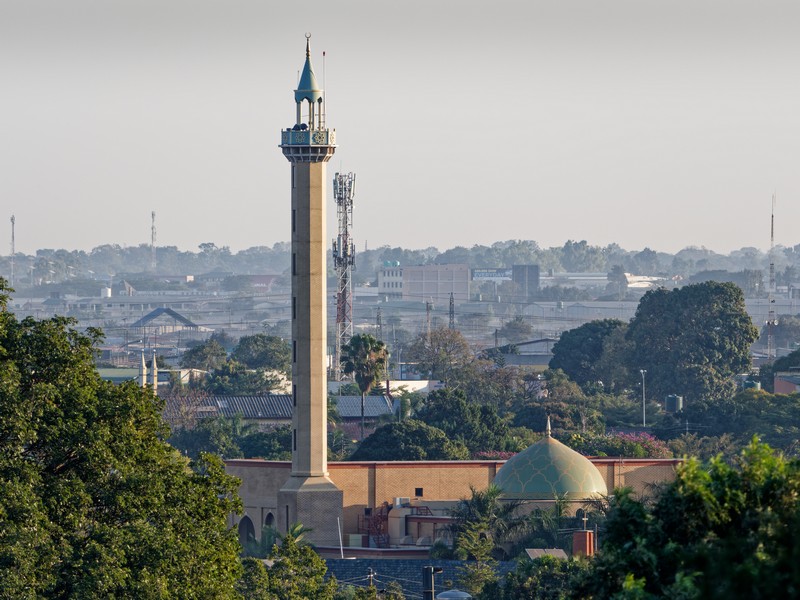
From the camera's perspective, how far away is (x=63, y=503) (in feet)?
113

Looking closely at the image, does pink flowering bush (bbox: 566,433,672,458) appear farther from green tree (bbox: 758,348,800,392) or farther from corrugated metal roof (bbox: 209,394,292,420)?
corrugated metal roof (bbox: 209,394,292,420)

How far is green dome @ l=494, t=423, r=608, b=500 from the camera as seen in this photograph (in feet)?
253

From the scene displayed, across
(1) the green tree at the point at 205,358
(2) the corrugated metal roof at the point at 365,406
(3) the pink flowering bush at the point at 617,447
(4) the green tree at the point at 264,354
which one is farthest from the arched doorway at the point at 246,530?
(1) the green tree at the point at 205,358

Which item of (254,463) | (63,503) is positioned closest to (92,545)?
(63,503)

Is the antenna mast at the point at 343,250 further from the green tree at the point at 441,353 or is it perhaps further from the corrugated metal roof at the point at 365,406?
the green tree at the point at 441,353

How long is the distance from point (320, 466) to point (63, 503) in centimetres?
4279

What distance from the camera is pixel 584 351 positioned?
152250mm

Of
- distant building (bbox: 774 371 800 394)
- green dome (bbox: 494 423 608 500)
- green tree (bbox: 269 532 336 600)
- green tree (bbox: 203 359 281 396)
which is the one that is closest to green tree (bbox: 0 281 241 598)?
green tree (bbox: 269 532 336 600)

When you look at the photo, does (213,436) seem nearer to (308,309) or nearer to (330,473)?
(330,473)

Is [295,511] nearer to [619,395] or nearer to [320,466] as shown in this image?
[320,466]

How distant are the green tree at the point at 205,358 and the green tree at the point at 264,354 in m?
2.69

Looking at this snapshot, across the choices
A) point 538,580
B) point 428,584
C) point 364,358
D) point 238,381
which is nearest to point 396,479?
point 364,358

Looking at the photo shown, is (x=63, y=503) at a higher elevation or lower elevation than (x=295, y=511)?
higher

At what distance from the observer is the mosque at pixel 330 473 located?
7531cm
